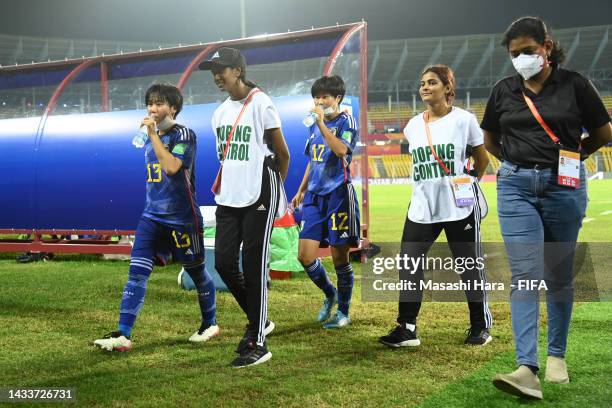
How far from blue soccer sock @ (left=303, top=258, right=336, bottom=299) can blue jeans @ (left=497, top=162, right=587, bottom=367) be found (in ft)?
6.80

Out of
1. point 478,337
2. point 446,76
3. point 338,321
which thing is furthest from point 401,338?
point 446,76

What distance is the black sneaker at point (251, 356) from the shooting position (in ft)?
13.2

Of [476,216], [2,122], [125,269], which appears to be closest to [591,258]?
[476,216]

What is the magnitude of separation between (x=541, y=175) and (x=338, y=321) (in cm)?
231

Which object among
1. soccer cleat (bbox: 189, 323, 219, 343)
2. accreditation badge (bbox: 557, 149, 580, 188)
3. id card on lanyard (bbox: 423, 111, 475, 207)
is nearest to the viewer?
accreditation badge (bbox: 557, 149, 580, 188)

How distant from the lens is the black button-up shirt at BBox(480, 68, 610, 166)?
131 inches

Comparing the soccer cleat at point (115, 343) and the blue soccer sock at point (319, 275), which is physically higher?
the blue soccer sock at point (319, 275)

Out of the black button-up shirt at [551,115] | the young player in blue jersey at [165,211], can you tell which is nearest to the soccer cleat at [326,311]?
the young player in blue jersey at [165,211]

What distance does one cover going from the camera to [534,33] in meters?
3.36

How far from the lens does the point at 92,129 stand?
9.03 m

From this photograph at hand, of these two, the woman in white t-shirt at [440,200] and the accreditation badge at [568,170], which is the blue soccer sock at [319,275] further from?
the accreditation badge at [568,170]

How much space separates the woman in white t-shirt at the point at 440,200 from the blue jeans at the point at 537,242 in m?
0.94

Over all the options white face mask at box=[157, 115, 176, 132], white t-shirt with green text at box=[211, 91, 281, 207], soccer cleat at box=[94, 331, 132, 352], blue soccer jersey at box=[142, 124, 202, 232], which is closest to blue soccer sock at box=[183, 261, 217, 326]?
blue soccer jersey at box=[142, 124, 202, 232]

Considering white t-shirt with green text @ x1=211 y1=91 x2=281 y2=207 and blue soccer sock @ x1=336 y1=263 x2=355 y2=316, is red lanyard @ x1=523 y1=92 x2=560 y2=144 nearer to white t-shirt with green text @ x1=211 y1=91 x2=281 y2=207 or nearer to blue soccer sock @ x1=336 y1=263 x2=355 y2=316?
white t-shirt with green text @ x1=211 y1=91 x2=281 y2=207
